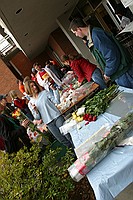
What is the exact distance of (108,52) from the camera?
4.07 m

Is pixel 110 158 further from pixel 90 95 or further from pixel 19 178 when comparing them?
pixel 90 95

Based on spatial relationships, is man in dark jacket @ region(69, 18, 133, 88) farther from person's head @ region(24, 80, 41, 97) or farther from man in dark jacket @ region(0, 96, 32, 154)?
man in dark jacket @ region(0, 96, 32, 154)

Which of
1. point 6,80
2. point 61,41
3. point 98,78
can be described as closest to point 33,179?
point 98,78

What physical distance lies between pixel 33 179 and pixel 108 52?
6.53 ft

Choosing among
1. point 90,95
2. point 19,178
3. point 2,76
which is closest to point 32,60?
point 2,76

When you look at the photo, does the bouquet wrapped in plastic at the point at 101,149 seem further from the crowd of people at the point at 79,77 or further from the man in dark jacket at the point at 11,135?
the man in dark jacket at the point at 11,135

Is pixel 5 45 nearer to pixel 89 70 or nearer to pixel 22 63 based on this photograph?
pixel 22 63

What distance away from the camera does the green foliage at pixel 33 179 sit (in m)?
4.29

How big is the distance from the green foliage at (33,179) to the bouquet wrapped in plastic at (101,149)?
1.25 meters

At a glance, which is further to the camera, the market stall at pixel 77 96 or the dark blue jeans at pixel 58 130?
the dark blue jeans at pixel 58 130

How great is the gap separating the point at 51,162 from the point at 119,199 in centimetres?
204

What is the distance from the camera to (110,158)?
299cm

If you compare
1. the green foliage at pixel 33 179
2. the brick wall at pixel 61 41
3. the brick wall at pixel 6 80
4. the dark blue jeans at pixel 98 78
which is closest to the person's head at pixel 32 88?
the dark blue jeans at pixel 98 78

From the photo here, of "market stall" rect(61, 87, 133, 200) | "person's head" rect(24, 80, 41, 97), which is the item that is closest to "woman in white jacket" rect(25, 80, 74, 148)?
"person's head" rect(24, 80, 41, 97)
